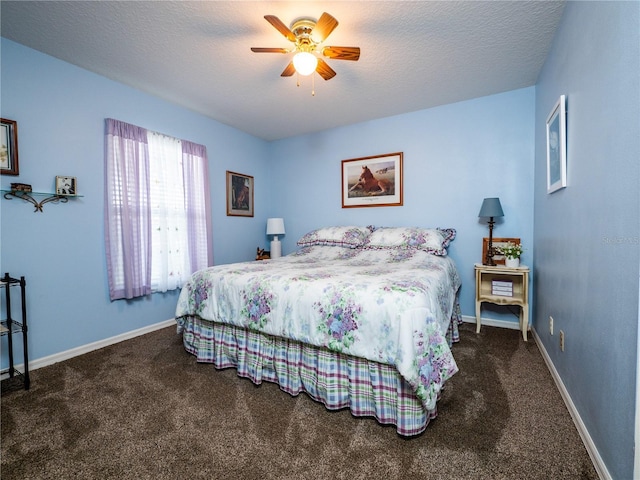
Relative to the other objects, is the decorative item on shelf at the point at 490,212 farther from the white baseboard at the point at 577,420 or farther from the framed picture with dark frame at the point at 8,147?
the framed picture with dark frame at the point at 8,147

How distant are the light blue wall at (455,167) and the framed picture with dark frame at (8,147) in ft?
8.37

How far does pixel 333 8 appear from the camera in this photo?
1.83 metres

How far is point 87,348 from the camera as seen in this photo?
251cm

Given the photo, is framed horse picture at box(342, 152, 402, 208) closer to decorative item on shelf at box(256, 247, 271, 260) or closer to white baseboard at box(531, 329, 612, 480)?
decorative item on shelf at box(256, 247, 271, 260)

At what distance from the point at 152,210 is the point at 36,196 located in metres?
0.88

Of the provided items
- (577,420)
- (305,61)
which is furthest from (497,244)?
(305,61)

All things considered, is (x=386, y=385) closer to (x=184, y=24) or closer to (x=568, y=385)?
(x=568, y=385)

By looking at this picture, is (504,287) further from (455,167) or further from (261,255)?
(261,255)

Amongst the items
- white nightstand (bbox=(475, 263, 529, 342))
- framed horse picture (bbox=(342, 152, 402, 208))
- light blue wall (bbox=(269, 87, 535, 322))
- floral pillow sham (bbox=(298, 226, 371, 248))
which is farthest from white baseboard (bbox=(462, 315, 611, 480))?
framed horse picture (bbox=(342, 152, 402, 208))

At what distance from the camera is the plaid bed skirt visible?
149 centimetres

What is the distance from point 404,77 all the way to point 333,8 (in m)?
1.09

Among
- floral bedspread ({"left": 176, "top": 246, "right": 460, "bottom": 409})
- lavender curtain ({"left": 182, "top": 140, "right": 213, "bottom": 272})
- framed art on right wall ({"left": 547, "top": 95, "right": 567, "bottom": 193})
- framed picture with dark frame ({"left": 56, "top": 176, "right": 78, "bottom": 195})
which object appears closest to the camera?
floral bedspread ({"left": 176, "top": 246, "right": 460, "bottom": 409})

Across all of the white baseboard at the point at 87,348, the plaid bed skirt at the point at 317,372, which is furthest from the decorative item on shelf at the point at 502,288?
the white baseboard at the point at 87,348

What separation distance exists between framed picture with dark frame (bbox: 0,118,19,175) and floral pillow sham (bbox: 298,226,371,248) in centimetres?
261
